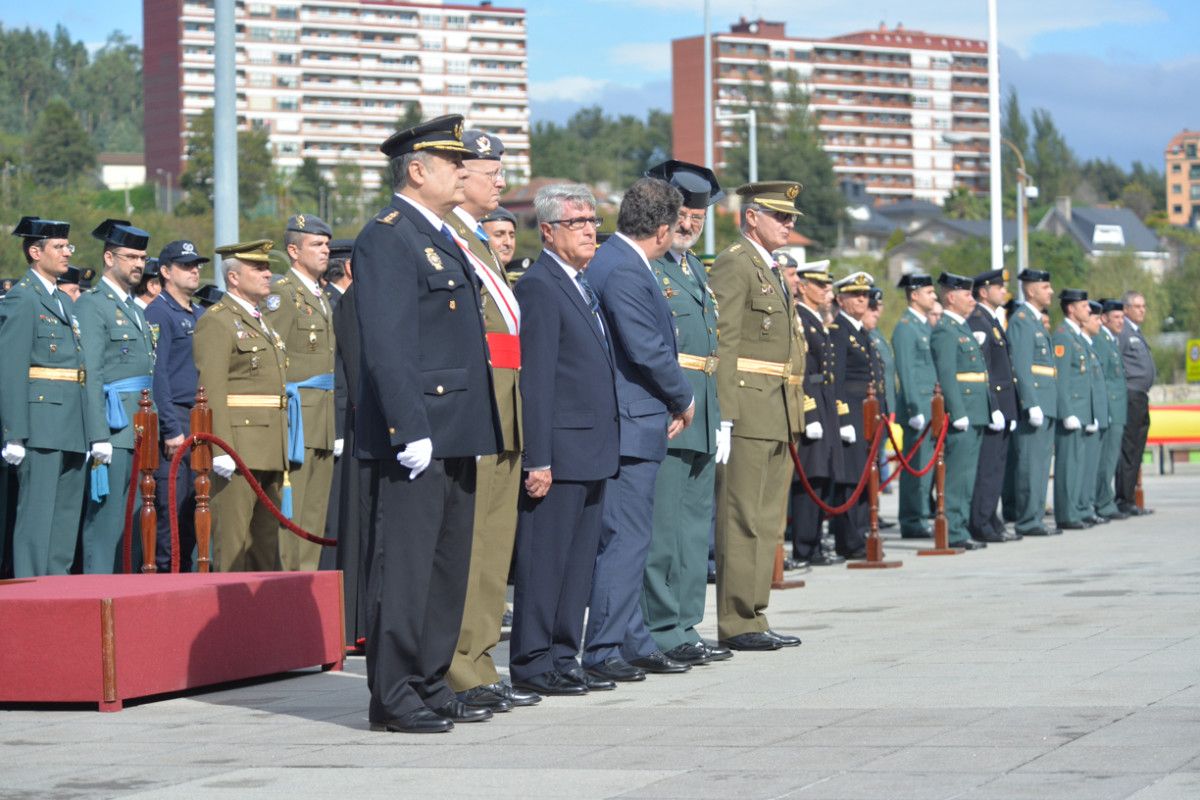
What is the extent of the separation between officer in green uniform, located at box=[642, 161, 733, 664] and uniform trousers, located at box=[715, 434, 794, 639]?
0.15 m

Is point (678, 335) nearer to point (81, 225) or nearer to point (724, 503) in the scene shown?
point (724, 503)

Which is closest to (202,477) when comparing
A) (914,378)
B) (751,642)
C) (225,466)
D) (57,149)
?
(225,466)

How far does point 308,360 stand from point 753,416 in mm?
3267

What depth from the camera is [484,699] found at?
26.4 ft

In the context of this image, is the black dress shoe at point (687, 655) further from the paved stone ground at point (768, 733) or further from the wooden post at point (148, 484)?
the wooden post at point (148, 484)

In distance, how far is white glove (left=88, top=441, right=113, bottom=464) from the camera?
37.7 feet

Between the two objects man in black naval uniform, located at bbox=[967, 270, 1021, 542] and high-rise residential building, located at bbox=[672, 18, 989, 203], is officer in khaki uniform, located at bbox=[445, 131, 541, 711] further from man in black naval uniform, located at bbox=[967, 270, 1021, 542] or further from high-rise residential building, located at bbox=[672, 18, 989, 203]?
high-rise residential building, located at bbox=[672, 18, 989, 203]

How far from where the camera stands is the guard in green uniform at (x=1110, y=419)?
1956 centimetres

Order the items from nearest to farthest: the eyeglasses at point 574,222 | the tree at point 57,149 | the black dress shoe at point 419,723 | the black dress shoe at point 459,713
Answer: the black dress shoe at point 419,723 → the black dress shoe at point 459,713 → the eyeglasses at point 574,222 → the tree at point 57,149

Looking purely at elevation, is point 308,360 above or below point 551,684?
above

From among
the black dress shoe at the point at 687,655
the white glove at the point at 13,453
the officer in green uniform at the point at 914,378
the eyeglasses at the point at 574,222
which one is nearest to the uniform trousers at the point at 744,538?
the black dress shoe at the point at 687,655

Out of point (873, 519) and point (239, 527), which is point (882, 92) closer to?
point (873, 519)

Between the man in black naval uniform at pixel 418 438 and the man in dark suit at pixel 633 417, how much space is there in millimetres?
1367

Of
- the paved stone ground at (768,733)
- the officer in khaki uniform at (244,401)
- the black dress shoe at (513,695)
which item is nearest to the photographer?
the paved stone ground at (768,733)
